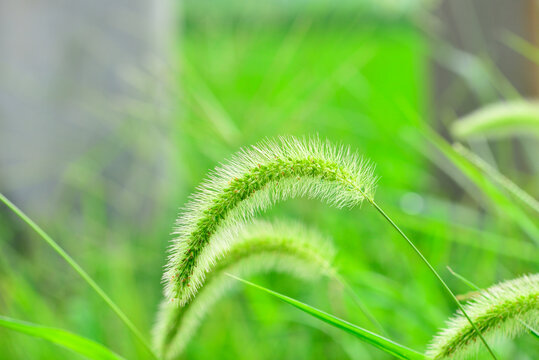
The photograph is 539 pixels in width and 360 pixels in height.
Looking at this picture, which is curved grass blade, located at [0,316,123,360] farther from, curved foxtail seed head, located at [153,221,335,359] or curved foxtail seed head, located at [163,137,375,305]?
curved foxtail seed head, located at [163,137,375,305]

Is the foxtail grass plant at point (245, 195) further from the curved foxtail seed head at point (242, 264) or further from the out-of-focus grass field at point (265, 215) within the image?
the out-of-focus grass field at point (265, 215)

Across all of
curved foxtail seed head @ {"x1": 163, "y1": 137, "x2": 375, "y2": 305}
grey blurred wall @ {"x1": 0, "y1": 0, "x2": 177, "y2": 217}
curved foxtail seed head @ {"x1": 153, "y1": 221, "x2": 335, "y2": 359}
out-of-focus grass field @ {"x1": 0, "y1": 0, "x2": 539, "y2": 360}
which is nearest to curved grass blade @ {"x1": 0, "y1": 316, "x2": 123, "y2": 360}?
curved foxtail seed head @ {"x1": 153, "y1": 221, "x2": 335, "y2": 359}

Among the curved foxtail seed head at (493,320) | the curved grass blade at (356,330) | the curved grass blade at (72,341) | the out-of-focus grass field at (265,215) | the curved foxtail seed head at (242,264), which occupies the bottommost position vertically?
the out-of-focus grass field at (265,215)

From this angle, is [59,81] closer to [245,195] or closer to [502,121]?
[502,121]

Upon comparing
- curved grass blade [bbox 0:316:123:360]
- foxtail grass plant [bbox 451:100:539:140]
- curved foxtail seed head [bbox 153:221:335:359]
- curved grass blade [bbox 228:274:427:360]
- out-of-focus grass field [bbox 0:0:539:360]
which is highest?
foxtail grass plant [bbox 451:100:539:140]

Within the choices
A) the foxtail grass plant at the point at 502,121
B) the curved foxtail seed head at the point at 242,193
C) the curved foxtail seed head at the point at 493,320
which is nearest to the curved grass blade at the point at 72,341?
the curved foxtail seed head at the point at 242,193

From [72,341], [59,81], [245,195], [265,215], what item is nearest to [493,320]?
[245,195]

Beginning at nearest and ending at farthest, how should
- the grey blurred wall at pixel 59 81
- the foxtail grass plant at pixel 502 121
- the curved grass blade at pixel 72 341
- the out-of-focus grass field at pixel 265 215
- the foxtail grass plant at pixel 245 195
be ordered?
the foxtail grass plant at pixel 245 195 < the curved grass blade at pixel 72 341 < the foxtail grass plant at pixel 502 121 < the out-of-focus grass field at pixel 265 215 < the grey blurred wall at pixel 59 81
